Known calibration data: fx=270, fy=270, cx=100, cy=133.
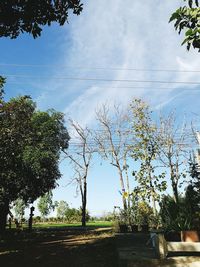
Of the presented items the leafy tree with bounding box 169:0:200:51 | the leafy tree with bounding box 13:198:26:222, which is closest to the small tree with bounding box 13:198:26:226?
the leafy tree with bounding box 13:198:26:222

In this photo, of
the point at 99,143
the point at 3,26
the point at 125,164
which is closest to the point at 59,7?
the point at 3,26

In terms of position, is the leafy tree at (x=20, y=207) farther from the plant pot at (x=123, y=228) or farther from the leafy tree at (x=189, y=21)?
the leafy tree at (x=189, y=21)

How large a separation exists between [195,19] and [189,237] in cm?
417

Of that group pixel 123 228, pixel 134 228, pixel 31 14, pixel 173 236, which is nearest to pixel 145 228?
pixel 134 228

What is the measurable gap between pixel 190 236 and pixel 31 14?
211 inches

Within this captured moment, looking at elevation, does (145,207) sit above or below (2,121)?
below

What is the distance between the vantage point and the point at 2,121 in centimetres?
1422

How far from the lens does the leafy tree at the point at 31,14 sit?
4934mm

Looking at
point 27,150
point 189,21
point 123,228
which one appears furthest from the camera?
point 27,150

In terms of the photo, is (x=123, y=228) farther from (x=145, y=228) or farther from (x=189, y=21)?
(x=189, y=21)

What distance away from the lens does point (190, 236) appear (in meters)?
5.55

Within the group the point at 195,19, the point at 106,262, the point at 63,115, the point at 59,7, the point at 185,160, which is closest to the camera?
the point at 195,19

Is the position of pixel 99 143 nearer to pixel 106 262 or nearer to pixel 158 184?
pixel 158 184

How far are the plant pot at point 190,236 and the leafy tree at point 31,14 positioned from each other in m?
4.93
